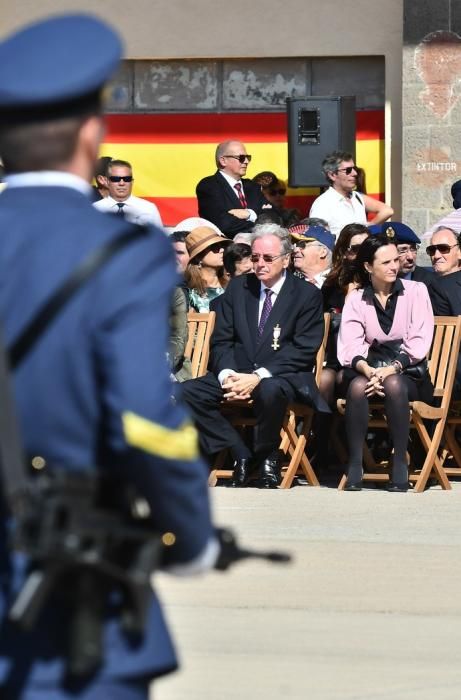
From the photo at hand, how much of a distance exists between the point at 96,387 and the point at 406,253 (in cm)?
926

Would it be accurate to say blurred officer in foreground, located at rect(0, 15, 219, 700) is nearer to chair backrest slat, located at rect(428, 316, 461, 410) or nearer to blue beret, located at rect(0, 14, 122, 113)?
blue beret, located at rect(0, 14, 122, 113)

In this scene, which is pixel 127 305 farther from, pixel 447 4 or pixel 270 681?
pixel 447 4

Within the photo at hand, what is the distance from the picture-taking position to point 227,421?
10758 millimetres

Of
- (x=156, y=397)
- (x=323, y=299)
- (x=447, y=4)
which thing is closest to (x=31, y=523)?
(x=156, y=397)

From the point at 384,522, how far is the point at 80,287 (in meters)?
6.81

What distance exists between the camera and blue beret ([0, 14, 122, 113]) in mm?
2529

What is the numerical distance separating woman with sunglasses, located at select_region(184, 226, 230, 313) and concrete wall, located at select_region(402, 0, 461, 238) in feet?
13.8

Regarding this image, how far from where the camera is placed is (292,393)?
34.6 ft

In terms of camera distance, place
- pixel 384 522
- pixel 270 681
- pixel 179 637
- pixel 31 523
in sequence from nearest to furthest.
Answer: pixel 31 523 < pixel 270 681 < pixel 179 637 < pixel 384 522

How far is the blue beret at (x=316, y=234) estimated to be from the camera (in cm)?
1226

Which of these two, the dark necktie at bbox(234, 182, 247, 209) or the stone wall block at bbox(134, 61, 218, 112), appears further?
the stone wall block at bbox(134, 61, 218, 112)

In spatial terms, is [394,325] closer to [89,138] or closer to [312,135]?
[312,135]

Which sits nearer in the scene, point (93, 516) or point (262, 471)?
point (93, 516)

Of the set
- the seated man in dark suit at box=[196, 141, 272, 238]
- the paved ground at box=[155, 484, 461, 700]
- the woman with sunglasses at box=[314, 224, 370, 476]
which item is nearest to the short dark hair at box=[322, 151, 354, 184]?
the seated man in dark suit at box=[196, 141, 272, 238]
